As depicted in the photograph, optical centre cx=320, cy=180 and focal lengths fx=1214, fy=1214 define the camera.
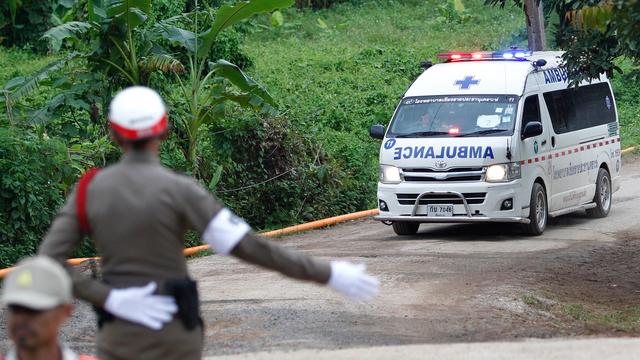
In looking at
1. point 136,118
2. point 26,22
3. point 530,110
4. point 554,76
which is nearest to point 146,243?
point 136,118

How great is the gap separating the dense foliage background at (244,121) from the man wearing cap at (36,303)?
956cm

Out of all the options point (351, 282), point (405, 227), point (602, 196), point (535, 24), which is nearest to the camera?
point (351, 282)

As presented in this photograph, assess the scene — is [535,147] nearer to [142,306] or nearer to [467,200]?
[467,200]

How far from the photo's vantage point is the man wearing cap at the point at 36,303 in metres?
4.59

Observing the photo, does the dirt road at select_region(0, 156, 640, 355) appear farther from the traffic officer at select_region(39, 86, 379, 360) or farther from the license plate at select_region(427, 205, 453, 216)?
the traffic officer at select_region(39, 86, 379, 360)

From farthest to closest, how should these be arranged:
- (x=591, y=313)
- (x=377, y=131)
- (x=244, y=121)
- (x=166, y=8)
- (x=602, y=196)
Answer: (x=166, y=8)
(x=602, y=196)
(x=244, y=121)
(x=377, y=131)
(x=591, y=313)

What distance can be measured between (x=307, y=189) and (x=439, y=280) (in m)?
6.50

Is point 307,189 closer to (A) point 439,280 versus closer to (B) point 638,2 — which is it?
(A) point 439,280

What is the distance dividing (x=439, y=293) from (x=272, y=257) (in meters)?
6.99

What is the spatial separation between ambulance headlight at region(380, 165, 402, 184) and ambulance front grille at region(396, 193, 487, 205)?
23 cm

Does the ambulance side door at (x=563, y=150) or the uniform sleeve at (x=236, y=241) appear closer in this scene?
the uniform sleeve at (x=236, y=241)

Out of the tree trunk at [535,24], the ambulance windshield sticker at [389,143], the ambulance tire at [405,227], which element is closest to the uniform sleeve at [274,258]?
the ambulance windshield sticker at [389,143]

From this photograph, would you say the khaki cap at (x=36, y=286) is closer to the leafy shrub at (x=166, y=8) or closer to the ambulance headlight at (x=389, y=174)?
the ambulance headlight at (x=389, y=174)

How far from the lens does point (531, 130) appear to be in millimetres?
16031
